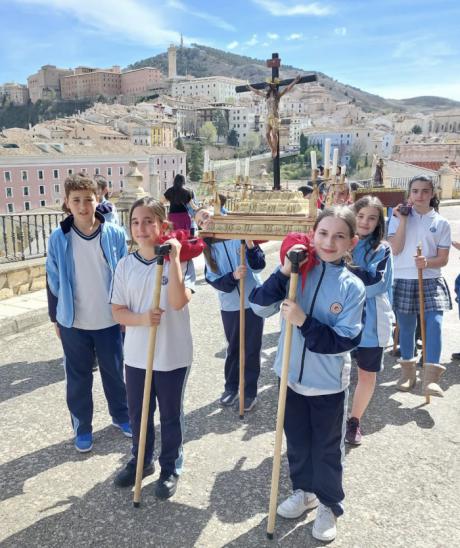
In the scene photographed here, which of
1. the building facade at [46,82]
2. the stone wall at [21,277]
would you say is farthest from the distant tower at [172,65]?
the stone wall at [21,277]

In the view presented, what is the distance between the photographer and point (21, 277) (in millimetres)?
7172

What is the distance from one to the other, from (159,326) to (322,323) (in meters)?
1.01

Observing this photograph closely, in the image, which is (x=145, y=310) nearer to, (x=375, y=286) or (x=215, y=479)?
(x=215, y=479)

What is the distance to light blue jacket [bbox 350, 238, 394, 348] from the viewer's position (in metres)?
3.49

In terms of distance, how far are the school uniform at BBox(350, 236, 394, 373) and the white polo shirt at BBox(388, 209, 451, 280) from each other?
1.06 m

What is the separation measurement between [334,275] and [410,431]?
1.96 m

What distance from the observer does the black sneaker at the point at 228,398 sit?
415cm

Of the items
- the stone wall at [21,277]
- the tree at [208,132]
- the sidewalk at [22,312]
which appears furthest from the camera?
the tree at [208,132]

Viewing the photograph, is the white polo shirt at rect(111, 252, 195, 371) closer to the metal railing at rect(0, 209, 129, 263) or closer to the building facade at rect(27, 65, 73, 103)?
the metal railing at rect(0, 209, 129, 263)

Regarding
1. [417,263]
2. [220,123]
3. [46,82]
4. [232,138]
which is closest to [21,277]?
[417,263]

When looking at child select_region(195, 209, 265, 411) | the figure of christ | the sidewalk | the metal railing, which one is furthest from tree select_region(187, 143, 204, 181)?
child select_region(195, 209, 265, 411)

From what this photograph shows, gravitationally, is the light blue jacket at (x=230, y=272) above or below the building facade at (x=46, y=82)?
below

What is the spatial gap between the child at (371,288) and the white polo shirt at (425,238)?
106cm

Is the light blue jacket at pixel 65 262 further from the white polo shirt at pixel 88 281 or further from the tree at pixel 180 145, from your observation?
the tree at pixel 180 145
